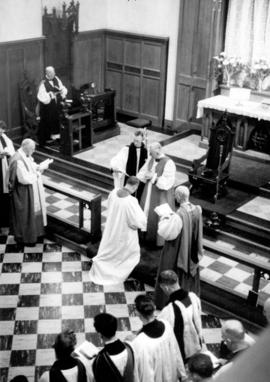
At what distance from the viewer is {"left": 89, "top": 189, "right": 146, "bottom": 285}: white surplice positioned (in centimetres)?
638

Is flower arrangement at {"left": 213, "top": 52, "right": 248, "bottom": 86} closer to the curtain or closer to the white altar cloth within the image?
the curtain

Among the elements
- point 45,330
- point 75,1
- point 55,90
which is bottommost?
point 45,330

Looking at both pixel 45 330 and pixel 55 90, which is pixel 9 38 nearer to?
pixel 55 90

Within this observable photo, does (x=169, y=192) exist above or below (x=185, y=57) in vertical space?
below

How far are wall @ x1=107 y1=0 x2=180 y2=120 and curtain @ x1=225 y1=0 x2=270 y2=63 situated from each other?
4.70ft

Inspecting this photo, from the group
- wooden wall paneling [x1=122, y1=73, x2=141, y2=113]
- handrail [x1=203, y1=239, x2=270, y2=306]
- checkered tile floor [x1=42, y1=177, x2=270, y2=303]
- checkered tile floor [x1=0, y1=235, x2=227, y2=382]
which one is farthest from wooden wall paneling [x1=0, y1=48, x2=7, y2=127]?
handrail [x1=203, y1=239, x2=270, y2=306]

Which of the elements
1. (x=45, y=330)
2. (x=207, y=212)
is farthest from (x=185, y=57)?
(x=45, y=330)

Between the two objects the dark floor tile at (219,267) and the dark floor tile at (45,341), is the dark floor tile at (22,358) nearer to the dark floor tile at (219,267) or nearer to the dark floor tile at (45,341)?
the dark floor tile at (45,341)

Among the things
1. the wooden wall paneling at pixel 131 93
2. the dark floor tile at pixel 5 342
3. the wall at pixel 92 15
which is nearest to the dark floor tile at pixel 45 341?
the dark floor tile at pixel 5 342

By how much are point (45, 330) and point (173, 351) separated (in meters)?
2.33

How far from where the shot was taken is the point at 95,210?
7473 mm

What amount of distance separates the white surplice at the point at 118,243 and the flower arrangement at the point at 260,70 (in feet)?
20.2

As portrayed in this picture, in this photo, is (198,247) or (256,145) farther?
(256,145)

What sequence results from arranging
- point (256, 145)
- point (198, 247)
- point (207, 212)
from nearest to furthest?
point (198, 247), point (207, 212), point (256, 145)
